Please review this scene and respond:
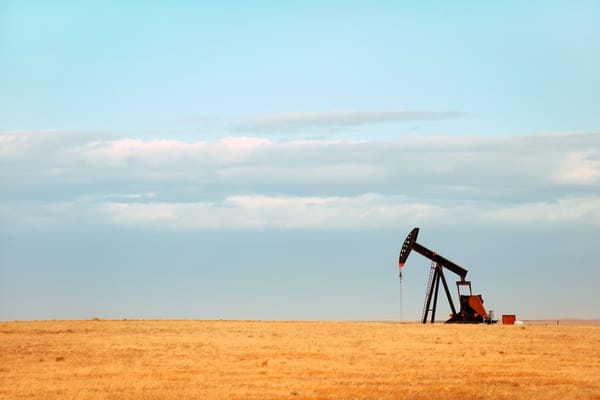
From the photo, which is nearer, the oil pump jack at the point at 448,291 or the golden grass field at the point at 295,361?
the golden grass field at the point at 295,361

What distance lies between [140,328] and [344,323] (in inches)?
646

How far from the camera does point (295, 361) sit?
1682 inches

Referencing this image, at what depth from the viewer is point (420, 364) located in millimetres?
41438

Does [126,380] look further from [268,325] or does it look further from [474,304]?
[474,304]

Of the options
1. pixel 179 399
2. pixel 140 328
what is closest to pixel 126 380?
pixel 179 399

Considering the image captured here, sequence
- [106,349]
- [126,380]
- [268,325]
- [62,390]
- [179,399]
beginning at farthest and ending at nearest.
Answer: [268,325]
[106,349]
[126,380]
[62,390]
[179,399]

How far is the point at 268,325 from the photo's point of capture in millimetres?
67812

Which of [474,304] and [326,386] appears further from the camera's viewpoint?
[474,304]

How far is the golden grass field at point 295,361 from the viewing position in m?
32.5

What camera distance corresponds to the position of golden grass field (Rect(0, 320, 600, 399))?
32531 millimetres

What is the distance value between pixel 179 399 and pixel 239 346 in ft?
64.5

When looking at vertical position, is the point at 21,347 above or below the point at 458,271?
below

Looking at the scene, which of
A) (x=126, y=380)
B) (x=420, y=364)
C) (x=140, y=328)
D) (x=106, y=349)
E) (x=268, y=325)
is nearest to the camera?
(x=126, y=380)

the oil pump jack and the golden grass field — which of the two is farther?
the oil pump jack
